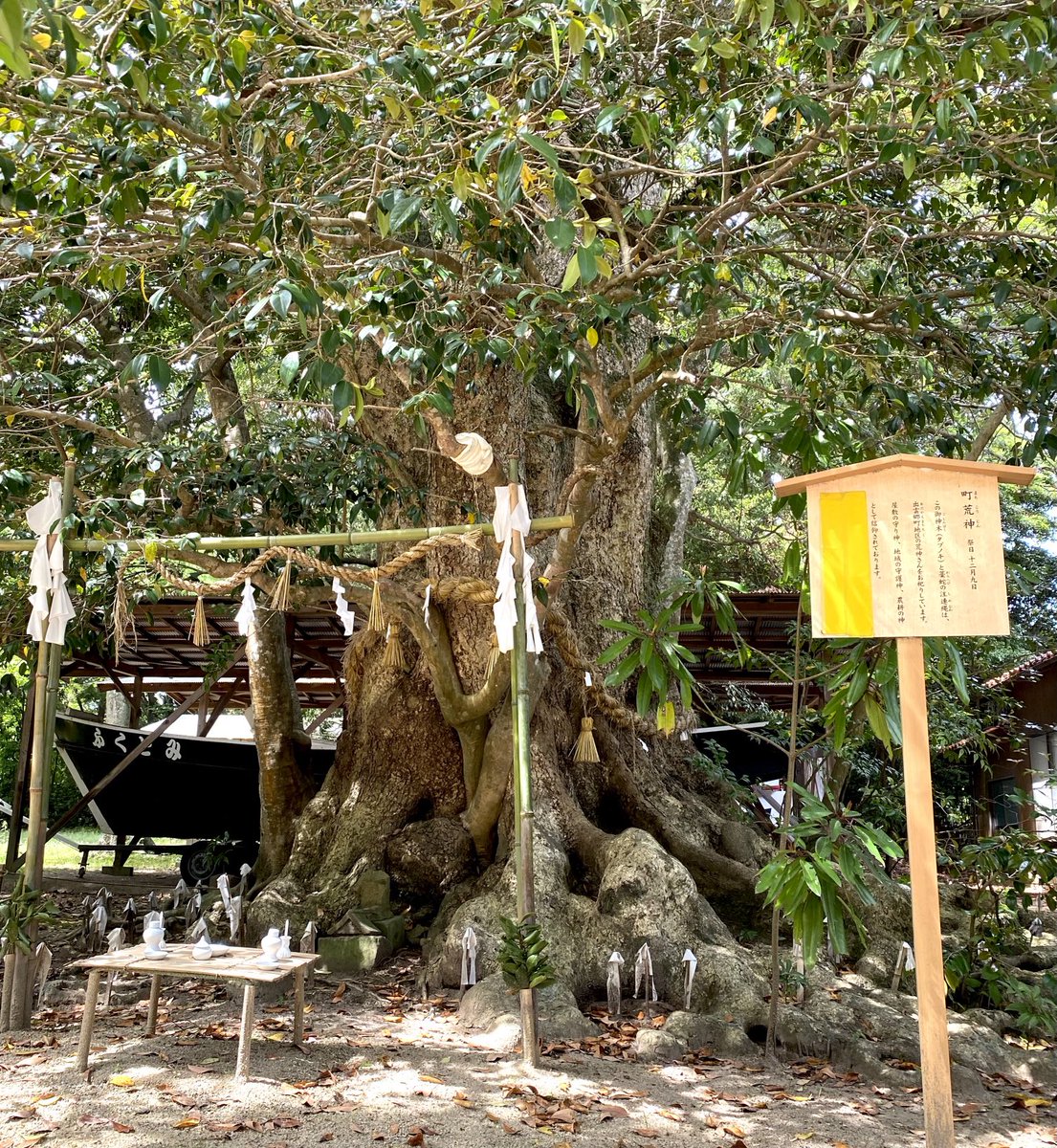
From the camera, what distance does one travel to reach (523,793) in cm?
438

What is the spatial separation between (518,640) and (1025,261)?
345 centimetres

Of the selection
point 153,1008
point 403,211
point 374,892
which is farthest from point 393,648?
point 403,211

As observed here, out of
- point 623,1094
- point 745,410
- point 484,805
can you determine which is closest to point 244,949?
point 623,1094

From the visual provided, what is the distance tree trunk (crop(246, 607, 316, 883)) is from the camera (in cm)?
787

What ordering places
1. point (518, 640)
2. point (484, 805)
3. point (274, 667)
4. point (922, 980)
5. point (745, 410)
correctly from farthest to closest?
point (745, 410) → point (274, 667) → point (484, 805) → point (518, 640) → point (922, 980)

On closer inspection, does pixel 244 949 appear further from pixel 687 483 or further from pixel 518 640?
pixel 687 483

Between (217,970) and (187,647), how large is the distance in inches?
282

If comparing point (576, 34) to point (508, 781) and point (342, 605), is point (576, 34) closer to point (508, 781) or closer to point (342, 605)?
Answer: point (342, 605)

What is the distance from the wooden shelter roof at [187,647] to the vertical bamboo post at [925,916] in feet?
15.7

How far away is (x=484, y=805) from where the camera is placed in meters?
6.71

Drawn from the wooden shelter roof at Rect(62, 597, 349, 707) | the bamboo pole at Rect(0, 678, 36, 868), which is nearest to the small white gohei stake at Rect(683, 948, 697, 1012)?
the wooden shelter roof at Rect(62, 597, 349, 707)

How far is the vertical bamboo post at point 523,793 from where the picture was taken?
428 centimetres

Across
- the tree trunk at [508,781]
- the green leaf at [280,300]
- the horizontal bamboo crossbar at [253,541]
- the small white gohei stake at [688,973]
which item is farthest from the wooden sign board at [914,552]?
the tree trunk at [508,781]

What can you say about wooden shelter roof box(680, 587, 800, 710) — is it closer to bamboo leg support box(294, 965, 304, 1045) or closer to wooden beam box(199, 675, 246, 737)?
bamboo leg support box(294, 965, 304, 1045)
